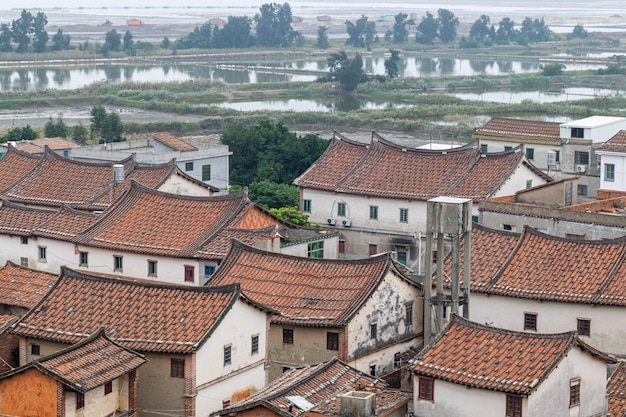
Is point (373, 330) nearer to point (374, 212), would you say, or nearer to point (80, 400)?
point (80, 400)

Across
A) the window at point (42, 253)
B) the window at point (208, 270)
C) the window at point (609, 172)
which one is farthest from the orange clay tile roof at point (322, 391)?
the window at point (609, 172)

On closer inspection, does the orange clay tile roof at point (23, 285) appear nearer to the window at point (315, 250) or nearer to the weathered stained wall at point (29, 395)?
the weathered stained wall at point (29, 395)

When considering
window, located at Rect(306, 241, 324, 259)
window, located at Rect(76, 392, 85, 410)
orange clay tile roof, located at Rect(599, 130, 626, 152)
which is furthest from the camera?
orange clay tile roof, located at Rect(599, 130, 626, 152)

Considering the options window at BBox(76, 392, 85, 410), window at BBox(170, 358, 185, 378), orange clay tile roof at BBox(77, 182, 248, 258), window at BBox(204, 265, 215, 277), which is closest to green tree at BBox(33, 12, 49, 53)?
orange clay tile roof at BBox(77, 182, 248, 258)

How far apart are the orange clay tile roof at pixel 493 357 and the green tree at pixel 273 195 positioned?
32.4 meters

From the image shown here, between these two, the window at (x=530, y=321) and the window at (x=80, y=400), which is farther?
the window at (x=530, y=321)

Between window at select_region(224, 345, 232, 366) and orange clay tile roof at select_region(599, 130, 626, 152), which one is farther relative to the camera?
orange clay tile roof at select_region(599, 130, 626, 152)

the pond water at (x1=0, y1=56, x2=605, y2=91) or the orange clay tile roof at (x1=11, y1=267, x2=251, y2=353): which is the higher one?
the pond water at (x1=0, y1=56, x2=605, y2=91)

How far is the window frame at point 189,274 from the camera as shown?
47.1m

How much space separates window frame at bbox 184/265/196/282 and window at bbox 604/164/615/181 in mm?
20837

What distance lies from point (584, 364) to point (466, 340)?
267cm

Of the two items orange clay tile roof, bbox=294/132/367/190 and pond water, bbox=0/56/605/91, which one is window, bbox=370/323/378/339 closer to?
orange clay tile roof, bbox=294/132/367/190

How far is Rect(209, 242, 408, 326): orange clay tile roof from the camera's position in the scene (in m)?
39.0

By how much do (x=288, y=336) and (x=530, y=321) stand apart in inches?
284
